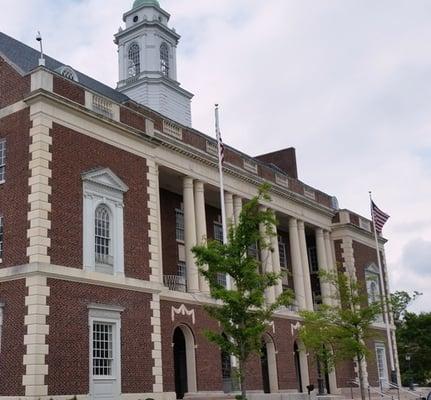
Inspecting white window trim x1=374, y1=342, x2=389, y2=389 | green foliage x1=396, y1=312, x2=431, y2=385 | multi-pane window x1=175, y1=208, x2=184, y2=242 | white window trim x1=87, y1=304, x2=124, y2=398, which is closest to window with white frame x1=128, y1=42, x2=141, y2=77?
multi-pane window x1=175, y1=208, x2=184, y2=242

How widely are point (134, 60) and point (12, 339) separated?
28.9 metres

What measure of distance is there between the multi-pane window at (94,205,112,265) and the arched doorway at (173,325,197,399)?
21.1ft

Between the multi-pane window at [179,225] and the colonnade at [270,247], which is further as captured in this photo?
the multi-pane window at [179,225]

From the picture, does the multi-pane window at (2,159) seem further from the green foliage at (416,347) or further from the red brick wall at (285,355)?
the green foliage at (416,347)

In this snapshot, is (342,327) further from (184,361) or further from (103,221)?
(103,221)

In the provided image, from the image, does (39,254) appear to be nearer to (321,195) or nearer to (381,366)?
(321,195)

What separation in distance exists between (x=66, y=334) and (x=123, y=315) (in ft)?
10.6

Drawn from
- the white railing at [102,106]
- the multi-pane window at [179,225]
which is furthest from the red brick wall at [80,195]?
the multi-pane window at [179,225]

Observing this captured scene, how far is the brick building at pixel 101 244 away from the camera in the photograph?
23125 millimetres

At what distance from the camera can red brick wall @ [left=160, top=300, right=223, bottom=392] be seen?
1137 inches

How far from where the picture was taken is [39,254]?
23.1 metres

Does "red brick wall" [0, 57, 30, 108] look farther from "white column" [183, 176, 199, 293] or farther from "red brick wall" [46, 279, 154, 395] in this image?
"white column" [183, 176, 199, 293]

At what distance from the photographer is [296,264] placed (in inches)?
1697

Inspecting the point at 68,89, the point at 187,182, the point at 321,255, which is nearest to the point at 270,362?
the point at 321,255
